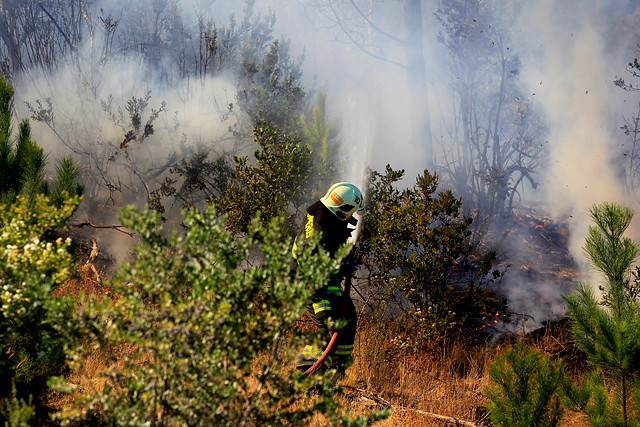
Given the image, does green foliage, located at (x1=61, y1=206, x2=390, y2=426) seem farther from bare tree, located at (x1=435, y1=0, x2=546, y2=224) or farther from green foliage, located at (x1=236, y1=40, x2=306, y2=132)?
bare tree, located at (x1=435, y1=0, x2=546, y2=224)

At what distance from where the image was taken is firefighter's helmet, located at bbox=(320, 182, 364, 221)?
413 centimetres

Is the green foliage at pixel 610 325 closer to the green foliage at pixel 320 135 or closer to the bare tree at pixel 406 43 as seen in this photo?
the green foliage at pixel 320 135

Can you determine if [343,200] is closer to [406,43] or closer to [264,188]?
[264,188]

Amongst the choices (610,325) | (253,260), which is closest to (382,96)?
(253,260)

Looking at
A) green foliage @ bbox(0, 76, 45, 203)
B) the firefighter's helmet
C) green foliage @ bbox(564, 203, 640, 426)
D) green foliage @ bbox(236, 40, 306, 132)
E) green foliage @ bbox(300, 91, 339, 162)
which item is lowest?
green foliage @ bbox(564, 203, 640, 426)

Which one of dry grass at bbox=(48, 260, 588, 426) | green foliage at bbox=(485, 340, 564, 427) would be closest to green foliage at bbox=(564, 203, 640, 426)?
green foliage at bbox=(485, 340, 564, 427)

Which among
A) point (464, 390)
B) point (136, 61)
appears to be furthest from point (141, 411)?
point (136, 61)

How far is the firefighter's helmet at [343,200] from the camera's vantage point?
13.5ft

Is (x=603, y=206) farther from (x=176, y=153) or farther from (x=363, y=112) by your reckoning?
(x=176, y=153)

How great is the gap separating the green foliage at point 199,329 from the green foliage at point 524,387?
137 centimetres

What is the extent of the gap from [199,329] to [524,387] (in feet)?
6.48

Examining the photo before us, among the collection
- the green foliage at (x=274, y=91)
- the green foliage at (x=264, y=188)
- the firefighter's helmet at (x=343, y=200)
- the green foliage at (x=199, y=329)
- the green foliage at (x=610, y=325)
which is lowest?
the green foliage at (x=199, y=329)

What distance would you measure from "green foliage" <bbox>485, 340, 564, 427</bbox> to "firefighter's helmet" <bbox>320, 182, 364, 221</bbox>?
1.75 metres

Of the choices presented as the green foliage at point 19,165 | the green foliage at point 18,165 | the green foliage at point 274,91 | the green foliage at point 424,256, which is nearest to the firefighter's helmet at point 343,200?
the green foliage at point 424,256
